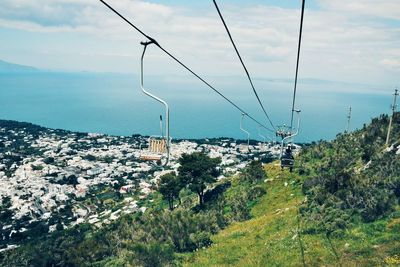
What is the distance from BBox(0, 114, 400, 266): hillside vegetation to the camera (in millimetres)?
13562

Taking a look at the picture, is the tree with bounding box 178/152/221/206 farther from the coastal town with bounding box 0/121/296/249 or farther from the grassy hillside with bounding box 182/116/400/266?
the grassy hillside with bounding box 182/116/400/266

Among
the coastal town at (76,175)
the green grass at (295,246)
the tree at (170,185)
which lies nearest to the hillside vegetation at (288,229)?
the green grass at (295,246)

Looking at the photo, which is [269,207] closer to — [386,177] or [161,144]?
[386,177]

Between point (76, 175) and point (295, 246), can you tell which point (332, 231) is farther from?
point (76, 175)

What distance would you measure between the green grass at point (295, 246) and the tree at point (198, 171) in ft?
44.0

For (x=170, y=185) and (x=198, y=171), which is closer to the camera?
(x=198, y=171)

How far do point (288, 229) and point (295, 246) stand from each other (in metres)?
2.75

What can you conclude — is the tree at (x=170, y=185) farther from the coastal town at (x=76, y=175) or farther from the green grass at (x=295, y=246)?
the green grass at (x=295, y=246)

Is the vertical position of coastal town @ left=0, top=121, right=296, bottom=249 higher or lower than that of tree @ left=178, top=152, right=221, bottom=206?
lower

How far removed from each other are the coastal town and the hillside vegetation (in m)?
6.03

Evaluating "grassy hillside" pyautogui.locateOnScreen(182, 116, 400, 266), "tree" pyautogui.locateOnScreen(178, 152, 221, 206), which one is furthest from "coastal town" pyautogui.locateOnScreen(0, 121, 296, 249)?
"grassy hillside" pyautogui.locateOnScreen(182, 116, 400, 266)

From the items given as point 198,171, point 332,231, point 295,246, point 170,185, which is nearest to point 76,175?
point 170,185

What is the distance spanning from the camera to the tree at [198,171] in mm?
35500

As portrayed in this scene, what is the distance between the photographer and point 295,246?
14.7 metres
